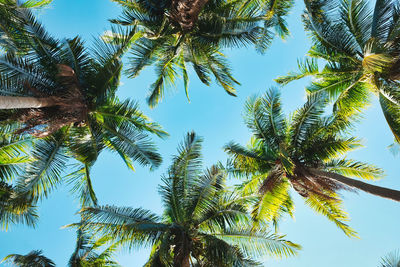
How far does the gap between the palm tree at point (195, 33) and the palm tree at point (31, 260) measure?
24.0ft

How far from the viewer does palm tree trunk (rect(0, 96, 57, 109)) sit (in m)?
7.17

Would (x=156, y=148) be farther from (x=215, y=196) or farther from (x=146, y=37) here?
(x=146, y=37)

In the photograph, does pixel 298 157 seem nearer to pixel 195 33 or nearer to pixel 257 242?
pixel 257 242

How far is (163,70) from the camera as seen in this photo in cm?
1313

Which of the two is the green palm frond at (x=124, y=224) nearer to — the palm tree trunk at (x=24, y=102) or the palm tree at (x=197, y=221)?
the palm tree at (x=197, y=221)

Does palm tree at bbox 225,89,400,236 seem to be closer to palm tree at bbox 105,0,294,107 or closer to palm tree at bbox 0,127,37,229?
palm tree at bbox 105,0,294,107

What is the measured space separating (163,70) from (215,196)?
6221mm

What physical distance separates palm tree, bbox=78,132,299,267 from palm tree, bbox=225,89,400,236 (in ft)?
3.94

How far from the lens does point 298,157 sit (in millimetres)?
11102

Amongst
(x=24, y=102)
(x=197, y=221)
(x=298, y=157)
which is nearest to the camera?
(x=24, y=102)

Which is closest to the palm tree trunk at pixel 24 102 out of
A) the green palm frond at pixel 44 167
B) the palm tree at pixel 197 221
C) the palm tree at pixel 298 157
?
the green palm frond at pixel 44 167

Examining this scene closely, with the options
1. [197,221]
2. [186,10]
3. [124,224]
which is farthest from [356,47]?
[124,224]

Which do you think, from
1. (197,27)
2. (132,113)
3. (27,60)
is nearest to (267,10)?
(197,27)

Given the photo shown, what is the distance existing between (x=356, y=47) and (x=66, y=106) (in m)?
9.98
